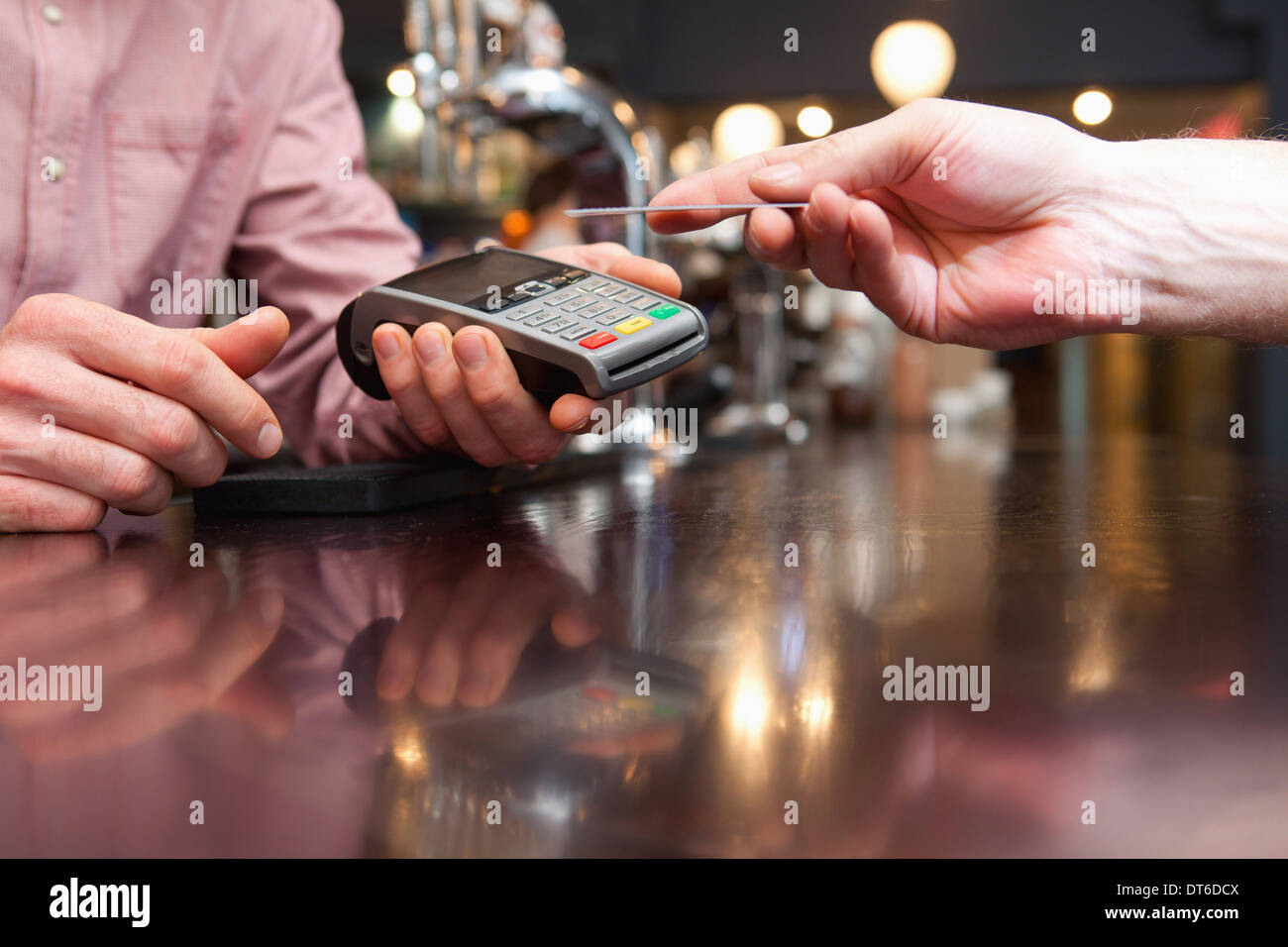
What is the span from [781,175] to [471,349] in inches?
6.5

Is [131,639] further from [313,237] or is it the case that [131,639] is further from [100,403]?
[313,237]

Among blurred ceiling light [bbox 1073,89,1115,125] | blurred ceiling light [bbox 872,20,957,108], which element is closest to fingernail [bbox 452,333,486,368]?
blurred ceiling light [bbox 872,20,957,108]

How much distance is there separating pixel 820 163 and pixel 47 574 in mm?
350

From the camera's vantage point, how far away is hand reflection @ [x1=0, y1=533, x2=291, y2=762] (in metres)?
0.17

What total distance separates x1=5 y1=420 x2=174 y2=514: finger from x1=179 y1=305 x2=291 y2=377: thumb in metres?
0.05

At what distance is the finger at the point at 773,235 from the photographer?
1.55ft

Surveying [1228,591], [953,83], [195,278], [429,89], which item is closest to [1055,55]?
[953,83]

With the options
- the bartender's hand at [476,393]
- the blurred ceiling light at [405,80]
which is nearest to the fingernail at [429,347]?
the bartender's hand at [476,393]

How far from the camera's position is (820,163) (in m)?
0.46

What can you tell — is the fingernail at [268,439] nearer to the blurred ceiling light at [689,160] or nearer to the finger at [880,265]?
the finger at [880,265]

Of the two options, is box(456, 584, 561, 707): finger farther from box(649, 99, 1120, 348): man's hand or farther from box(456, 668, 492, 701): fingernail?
box(649, 99, 1120, 348): man's hand
